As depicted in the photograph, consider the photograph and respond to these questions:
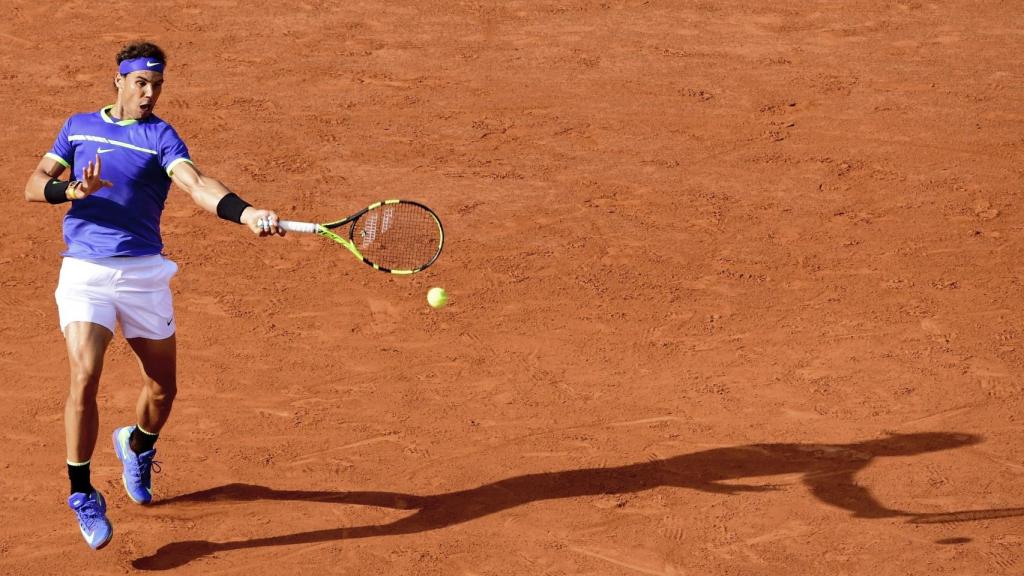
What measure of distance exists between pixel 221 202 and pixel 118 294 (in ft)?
2.74

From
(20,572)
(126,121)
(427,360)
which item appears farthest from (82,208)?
(427,360)

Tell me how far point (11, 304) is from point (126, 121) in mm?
3779

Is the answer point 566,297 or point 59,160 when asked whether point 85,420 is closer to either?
→ point 59,160

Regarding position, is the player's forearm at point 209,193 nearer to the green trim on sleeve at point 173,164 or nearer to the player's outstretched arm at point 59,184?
the green trim on sleeve at point 173,164

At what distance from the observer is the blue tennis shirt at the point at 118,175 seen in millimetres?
6496

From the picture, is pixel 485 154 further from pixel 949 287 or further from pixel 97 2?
pixel 97 2


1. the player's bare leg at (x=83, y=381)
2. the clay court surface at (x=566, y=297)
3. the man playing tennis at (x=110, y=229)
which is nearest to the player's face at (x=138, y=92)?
the man playing tennis at (x=110, y=229)

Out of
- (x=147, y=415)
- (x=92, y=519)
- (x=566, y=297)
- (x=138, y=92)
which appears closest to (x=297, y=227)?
(x=138, y=92)

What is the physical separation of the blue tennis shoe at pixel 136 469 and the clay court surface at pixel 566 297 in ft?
0.43

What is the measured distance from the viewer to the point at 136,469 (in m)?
7.23

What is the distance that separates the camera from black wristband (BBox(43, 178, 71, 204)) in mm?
6227

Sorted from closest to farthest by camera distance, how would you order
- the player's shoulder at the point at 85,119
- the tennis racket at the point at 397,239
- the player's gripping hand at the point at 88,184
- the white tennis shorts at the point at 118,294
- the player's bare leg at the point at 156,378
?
the player's gripping hand at the point at 88,184 → the white tennis shorts at the point at 118,294 → the player's shoulder at the point at 85,119 → the player's bare leg at the point at 156,378 → the tennis racket at the point at 397,239

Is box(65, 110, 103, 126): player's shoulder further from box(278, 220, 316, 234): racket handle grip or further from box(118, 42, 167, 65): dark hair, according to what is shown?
box(278, 220, 316, 234): racket handle grip

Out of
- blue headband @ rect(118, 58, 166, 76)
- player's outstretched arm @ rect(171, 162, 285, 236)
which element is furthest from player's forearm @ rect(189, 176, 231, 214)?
blue headband @ rect(118, 58, 166, 76)
